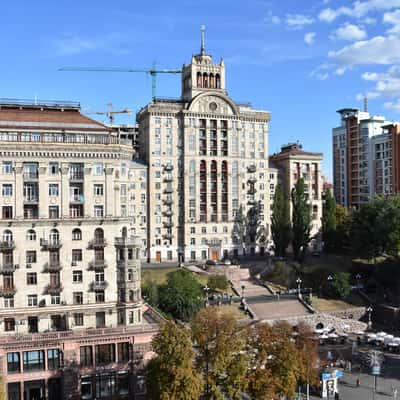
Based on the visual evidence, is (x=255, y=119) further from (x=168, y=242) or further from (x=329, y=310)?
(x=329, y=310)

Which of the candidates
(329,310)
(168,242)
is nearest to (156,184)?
(168,242)

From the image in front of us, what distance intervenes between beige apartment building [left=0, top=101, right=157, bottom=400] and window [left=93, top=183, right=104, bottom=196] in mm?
123

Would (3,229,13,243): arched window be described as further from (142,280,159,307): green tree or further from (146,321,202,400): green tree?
(142,280,159,307): green tree

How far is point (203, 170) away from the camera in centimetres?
11844

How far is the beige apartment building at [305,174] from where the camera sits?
128m

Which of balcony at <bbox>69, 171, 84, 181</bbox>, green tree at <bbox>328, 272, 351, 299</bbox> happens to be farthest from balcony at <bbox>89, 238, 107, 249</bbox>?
green tree at <bbox>328, 272, 351, 299</bbox>

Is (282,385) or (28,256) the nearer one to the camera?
(282,385)

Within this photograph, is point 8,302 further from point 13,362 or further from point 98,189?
point 98,189

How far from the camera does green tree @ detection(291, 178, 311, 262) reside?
371ft

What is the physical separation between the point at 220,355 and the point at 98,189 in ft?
85.0

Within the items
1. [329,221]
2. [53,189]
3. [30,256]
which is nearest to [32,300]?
[30,256]

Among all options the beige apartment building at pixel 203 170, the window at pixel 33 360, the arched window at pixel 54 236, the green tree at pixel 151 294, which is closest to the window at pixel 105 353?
the window at pixel 33 360

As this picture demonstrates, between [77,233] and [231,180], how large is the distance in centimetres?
6093

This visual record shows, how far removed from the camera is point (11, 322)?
6206 centimetres
